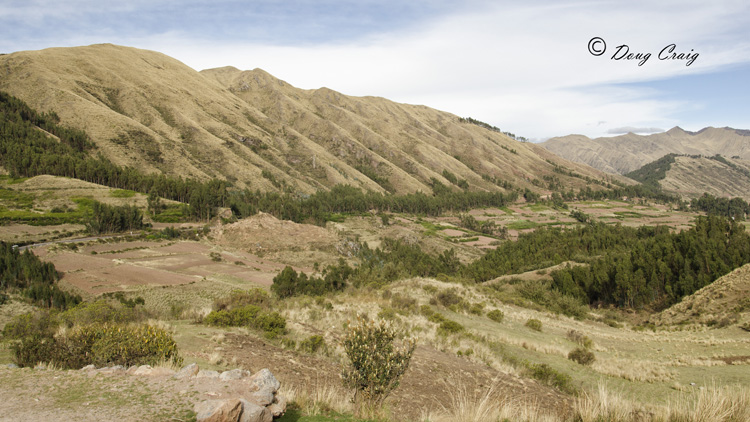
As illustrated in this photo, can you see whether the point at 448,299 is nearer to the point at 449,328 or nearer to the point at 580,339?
the point at 580,339

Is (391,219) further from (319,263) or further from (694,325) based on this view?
(694,325)

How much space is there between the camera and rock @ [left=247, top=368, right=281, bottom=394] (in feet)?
26.7

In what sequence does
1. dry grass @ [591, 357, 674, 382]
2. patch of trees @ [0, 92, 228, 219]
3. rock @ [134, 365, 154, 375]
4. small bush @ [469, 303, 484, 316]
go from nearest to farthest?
rock @ [134, 365, 154, 375]
dry grass @ [591, 357, 674, 382]
small bush @ [469, 303, 484, 316]
patch of trees @ [0, 92, 228, 219]

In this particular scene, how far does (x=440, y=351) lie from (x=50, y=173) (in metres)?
125

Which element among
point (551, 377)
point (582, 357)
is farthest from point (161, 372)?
point (582, 357)

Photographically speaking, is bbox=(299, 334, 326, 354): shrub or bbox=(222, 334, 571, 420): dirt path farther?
bbox=(299, 334, 326, 354): shrub

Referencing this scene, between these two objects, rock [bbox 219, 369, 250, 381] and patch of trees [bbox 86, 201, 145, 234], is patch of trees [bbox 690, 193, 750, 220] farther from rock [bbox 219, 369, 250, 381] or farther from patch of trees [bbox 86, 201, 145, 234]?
rock [bbox 219, 369, 250, 381]

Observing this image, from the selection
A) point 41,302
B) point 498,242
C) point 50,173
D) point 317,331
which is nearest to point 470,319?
point 317,331

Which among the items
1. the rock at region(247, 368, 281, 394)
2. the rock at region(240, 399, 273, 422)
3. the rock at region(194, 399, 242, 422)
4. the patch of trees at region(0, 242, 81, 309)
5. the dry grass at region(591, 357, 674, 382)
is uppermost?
the rock at region(194, 399, 242, 422)

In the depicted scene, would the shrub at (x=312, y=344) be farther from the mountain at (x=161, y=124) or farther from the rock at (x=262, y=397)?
the mountain at (x=161, y=124)

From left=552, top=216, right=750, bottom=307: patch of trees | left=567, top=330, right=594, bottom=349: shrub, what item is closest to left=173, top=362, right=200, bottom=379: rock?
left=567, top=330, right=594, bottom=349: shrub

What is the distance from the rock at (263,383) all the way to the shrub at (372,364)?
1544mm

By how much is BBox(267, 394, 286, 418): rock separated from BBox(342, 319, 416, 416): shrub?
1.37m

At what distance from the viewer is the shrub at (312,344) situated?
47.6 feet
